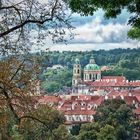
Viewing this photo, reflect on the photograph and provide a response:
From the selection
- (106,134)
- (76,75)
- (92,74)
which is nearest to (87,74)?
(92,74)

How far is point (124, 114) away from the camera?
5394cm

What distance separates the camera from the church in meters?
108

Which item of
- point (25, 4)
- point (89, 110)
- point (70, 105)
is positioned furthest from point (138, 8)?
point (70, 105)

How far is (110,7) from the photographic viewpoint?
8.05 m

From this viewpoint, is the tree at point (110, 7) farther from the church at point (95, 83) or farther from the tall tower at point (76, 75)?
the tall tower at point (76, 75)

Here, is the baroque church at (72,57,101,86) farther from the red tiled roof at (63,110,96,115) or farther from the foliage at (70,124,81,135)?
the foliage at (70,124,81,135)

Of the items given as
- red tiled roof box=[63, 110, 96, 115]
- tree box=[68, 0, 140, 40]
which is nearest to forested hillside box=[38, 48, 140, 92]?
red tiled roof box=[63, 110, 96, 115]

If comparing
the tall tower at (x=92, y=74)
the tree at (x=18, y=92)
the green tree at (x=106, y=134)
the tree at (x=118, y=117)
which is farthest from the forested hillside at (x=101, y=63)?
the tree at (x=18, y=92)

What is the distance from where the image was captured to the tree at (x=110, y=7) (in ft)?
25.9

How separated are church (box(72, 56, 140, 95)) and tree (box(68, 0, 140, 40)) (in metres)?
93.4

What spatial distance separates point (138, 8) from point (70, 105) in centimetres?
6174

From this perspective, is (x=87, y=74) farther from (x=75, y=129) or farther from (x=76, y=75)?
(x=75, y=129)

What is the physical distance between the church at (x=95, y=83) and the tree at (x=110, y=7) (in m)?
93.4

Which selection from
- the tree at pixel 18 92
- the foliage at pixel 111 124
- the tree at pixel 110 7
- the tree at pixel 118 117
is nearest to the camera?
the tree at pixel 110 7
